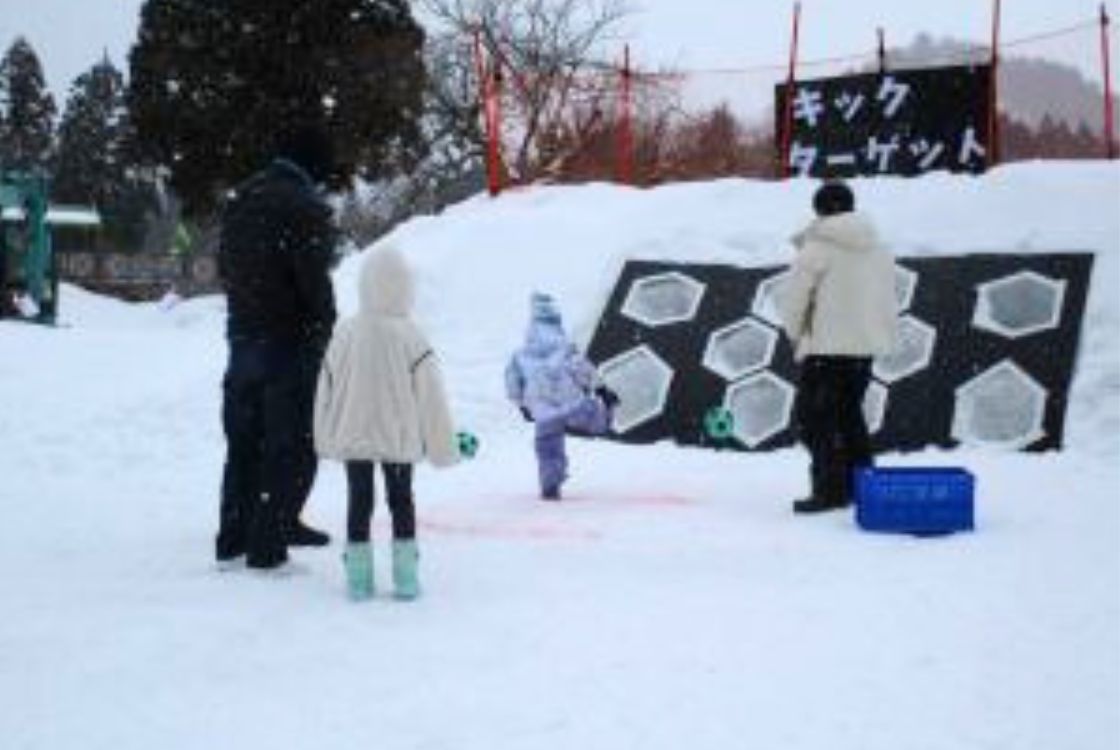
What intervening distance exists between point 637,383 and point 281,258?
17.2ft

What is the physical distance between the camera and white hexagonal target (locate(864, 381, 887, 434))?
10359mm

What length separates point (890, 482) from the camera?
7.30m

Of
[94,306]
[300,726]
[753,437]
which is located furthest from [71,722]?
[94,306]

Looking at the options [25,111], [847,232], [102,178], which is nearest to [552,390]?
[847,232]

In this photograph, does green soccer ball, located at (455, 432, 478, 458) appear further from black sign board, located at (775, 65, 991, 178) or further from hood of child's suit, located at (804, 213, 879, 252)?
black sign board, located at (775, 65, 991, 178)

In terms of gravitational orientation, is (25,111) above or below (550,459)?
above

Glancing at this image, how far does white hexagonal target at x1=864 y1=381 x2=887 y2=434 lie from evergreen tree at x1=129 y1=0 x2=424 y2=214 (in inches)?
914

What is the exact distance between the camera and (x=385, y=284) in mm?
6039

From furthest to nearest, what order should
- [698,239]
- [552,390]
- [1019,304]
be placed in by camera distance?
1. [698,239]
2. [1019,304]
3. [552,390]

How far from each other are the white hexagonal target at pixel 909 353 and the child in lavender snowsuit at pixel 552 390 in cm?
264

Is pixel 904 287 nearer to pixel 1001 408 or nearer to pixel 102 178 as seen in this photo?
pixel 1001 408

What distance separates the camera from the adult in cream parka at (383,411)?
5.97m

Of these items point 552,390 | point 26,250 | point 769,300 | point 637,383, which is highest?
point 26,250

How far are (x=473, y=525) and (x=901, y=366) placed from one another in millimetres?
4165
